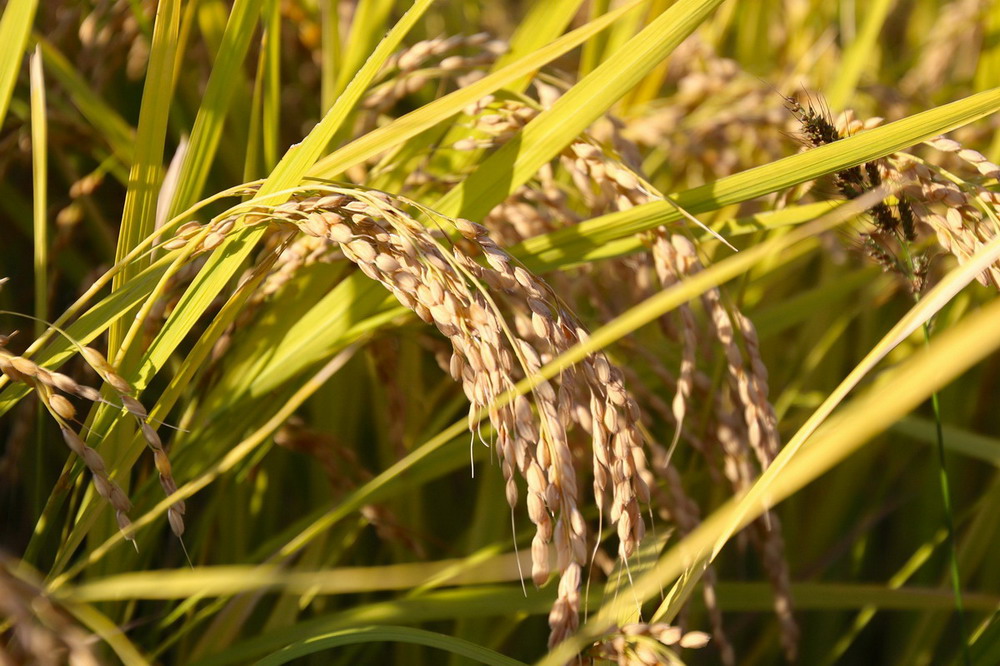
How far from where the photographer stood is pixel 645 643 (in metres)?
0.71

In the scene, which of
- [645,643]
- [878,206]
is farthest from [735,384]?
[645,643]

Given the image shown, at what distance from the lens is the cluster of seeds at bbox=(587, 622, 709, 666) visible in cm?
69

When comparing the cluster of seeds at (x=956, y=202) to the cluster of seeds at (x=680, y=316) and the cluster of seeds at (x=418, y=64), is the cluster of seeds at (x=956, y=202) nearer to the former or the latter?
the cluster of seeds at (x=680, y=316)

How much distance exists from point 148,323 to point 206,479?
0.25 meters

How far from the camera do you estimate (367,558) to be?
1.46 m

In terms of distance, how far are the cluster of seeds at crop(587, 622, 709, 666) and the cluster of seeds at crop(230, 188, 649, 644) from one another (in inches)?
1.7

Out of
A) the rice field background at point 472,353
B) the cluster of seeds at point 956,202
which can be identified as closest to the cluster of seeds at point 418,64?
the rice field background at point 472,353

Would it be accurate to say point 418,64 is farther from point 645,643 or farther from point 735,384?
point 645,643

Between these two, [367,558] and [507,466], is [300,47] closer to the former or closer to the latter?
[367,558]

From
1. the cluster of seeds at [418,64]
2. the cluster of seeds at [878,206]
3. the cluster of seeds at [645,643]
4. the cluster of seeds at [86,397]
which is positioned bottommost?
the cluster of seeds at [645,643]

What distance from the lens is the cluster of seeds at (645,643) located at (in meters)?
0.69

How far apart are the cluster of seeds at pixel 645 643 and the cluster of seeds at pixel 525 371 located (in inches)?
1.7

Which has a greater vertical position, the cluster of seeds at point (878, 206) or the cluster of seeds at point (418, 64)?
the cluster of seeds at point (418, 64)

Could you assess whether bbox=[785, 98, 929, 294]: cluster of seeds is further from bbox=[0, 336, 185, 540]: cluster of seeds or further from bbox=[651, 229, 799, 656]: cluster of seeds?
bbox=[0, 336, 185, 540]: cluster of seeds
